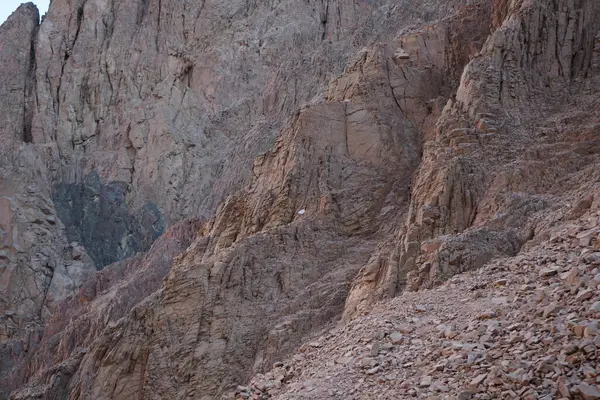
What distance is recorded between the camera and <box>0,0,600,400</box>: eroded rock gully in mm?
18859

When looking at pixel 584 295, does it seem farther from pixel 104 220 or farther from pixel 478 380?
pixel 104 220

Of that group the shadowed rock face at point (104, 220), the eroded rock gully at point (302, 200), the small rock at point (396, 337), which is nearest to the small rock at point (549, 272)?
the eroded rock gully at point (302, 200)

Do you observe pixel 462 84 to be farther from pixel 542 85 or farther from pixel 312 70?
pixel 312 70

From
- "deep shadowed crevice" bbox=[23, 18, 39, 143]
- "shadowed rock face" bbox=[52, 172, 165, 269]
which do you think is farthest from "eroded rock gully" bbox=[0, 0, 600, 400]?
"deep shadowed crevice" bbox=[23, 18, 39, 143]

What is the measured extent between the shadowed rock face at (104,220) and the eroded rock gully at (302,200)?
0.13m

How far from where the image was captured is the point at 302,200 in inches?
1171

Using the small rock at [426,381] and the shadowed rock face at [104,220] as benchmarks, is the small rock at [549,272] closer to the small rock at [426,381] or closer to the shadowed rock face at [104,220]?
the small rock at [426,381]

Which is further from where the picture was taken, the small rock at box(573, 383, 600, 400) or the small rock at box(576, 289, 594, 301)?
the small rock at box(576, 289, 594, 301)

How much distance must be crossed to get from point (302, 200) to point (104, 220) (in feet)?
99.9

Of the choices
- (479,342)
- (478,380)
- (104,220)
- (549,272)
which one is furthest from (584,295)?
(104,220)

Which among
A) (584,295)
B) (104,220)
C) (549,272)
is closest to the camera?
(584,295)

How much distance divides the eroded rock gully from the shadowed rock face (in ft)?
0.42

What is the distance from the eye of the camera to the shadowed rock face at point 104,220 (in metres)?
56.3

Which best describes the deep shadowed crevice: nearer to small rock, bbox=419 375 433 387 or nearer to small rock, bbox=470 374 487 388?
small rock, bbox=419 375 433 387
